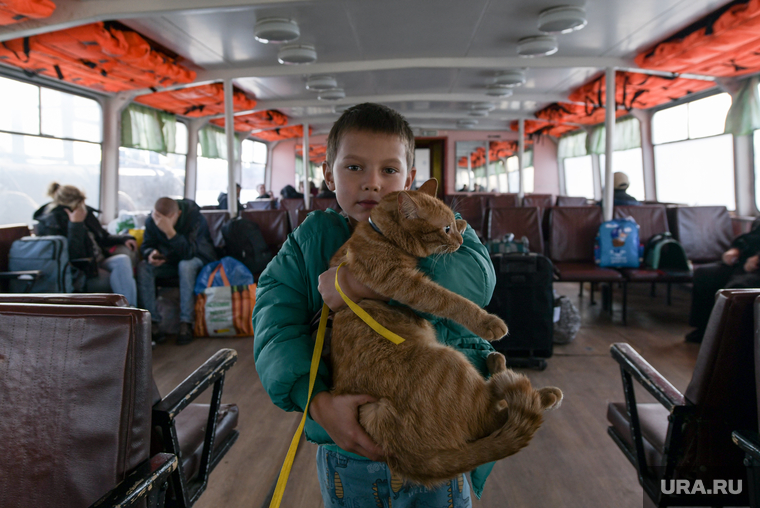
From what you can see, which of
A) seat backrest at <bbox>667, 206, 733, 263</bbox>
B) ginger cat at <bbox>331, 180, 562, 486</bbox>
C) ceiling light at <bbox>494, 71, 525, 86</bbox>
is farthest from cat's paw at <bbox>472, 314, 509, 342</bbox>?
ceiling light at <bbox>494, 71, 525, 86</bbox>

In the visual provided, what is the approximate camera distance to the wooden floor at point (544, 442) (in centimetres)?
186

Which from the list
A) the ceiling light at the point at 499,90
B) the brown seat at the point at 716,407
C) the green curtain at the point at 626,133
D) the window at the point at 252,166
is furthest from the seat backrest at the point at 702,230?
the window at the point at 252,166

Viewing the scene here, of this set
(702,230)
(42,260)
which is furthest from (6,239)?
(702,230)

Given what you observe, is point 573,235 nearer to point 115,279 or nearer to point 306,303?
point 306,303

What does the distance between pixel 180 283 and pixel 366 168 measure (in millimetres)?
3586

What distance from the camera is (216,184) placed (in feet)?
31.7

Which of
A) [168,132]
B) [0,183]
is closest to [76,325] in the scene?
[0,183]

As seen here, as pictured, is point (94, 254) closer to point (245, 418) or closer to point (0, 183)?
point (0, 183)

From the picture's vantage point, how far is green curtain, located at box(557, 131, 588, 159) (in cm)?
1069

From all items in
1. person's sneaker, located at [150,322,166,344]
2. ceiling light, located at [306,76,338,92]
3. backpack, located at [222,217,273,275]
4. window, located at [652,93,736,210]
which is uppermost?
ceiling light, located at [306,76,338,92]

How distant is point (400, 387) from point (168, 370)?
10.1 ft

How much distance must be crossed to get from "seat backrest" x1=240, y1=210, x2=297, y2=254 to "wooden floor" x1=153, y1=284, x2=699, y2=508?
1.38m

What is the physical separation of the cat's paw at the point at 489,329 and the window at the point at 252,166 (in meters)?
11.3

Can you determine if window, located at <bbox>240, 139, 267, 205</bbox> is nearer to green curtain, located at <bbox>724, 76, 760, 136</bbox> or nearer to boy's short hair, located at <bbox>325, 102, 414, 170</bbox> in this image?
green curtain, located at <bbox>724, 76, 760, 136</bbox>
